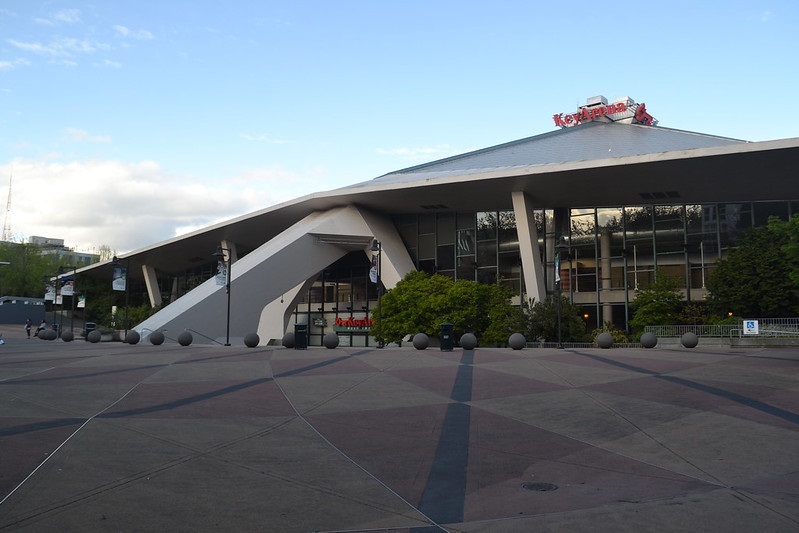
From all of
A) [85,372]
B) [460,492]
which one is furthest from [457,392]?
[85,372]

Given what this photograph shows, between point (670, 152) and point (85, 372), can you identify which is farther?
point (670, 152)

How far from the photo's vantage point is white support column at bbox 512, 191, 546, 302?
4013 centimetres

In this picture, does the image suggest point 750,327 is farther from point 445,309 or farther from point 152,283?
point 152,283

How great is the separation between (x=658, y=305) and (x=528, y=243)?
27.2 ft

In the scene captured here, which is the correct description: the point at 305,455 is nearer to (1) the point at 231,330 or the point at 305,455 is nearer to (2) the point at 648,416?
(2) the point at 648,416

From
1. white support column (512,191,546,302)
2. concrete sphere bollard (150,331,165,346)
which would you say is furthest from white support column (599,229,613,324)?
concrete sphere bollard (150,331,165,346)

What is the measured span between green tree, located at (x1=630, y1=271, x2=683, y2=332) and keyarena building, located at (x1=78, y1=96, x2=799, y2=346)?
2.00 m

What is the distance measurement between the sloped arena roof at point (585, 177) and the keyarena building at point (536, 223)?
0.12 m

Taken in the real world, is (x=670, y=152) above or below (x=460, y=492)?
above

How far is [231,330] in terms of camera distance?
3834 cm

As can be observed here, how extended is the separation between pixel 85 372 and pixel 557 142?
36.9 m

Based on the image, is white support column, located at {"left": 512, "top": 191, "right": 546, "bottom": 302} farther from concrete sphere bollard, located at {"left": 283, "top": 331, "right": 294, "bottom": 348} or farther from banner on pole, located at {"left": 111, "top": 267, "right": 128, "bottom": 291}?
banner on pole, located at {"left": 111, "top": 267, "right": 128, "bottom": 291}

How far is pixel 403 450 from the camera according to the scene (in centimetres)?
959

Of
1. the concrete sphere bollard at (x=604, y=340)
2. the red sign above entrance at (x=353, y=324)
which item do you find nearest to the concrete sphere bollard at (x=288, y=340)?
the concrete sphere bollard at (x=604, y=340)
